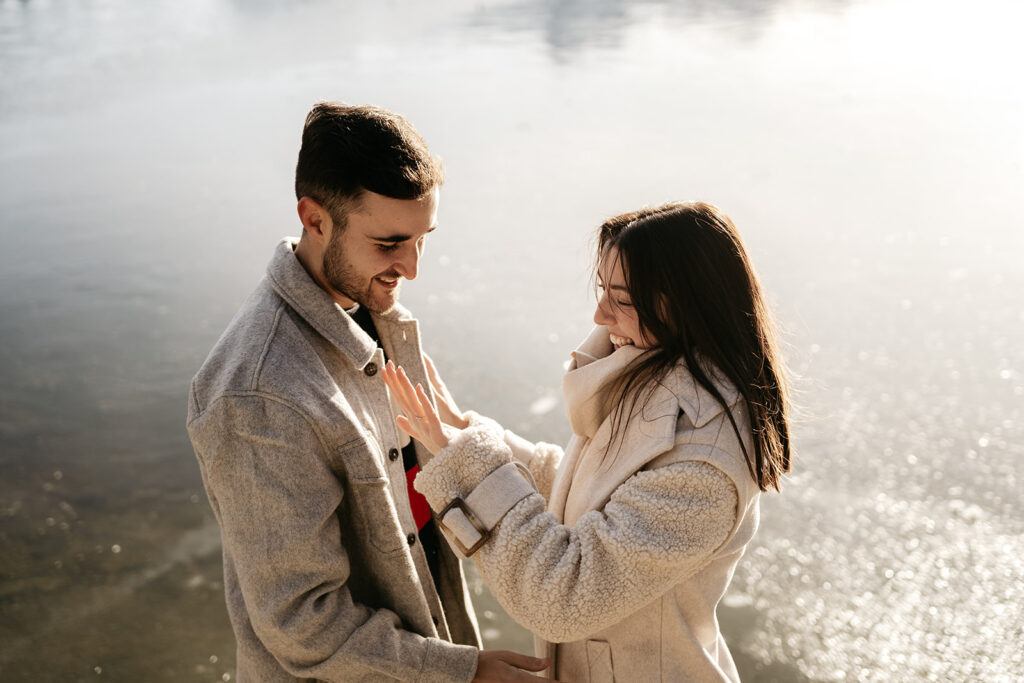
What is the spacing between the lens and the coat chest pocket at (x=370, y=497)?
83.4 inches

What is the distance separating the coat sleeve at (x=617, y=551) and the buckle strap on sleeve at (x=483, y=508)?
52 mm

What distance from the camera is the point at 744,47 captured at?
1322 centimetres

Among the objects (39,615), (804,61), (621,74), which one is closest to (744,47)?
(804,61)

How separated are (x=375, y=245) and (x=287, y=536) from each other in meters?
0.76

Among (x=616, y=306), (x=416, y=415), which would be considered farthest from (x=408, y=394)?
(x=616, y=306)

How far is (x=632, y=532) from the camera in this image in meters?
1.81

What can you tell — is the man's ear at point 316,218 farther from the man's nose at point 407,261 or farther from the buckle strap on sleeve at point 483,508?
the buckle strap on sleeve at point 483,508

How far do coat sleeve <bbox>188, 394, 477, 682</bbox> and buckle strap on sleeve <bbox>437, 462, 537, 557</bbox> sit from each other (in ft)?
1.01

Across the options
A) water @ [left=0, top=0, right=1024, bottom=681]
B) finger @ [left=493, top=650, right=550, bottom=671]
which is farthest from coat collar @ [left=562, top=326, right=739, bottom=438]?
finger @ [left=493, top=650, right=550, bottom=671]

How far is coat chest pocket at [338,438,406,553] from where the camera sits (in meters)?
2.12

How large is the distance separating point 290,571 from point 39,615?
126 inches

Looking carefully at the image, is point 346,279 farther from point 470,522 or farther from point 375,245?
point 470,522

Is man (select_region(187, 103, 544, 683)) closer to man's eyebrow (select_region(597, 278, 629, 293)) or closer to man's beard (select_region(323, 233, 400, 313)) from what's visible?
man's beard (select_region(323, 233, 400, 313))

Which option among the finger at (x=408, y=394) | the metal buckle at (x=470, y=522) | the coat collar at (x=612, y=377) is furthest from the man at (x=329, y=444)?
the coat collar at (x=612, y=377)
